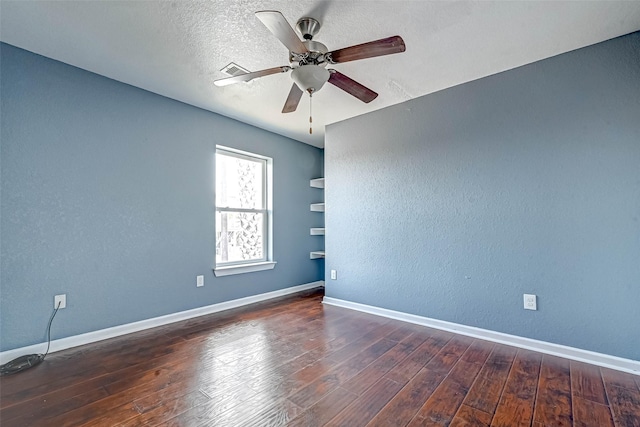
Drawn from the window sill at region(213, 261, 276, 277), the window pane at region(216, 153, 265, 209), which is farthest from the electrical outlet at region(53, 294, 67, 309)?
the window pane at region(216, 153, 265, 209)

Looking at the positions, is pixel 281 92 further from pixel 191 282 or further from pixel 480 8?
pixel 191 282

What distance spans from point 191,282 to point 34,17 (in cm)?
251

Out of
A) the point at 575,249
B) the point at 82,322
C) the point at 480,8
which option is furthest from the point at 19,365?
the point at 575,249

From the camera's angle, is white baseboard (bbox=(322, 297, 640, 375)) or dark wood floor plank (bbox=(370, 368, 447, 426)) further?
white baseboard (bbox=(322, 297, 640, 375))

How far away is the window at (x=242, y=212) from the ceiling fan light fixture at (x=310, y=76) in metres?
2.02

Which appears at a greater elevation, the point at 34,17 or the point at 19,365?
the point at 34,17

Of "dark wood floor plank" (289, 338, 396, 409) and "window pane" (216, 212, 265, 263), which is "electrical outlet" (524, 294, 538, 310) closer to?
"dark wood floor plank" (289, 338, 396, 409)

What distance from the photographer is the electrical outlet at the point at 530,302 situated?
241 centimetres

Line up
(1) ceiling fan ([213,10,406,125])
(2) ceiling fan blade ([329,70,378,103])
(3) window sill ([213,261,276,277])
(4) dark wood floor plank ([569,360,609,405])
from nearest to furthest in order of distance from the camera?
(1) ceiling fan ([213,10,406,125])
(4) dark wood floor plank ([569,360,609,405])
(2) ceiling fan blade ([329,70,378,103])
(3) window sill ([213,261,276,277])

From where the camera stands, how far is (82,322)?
2.54 metres

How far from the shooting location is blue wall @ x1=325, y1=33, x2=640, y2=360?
212 centimetres

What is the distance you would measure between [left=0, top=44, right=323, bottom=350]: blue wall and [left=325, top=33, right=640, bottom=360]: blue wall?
192cm

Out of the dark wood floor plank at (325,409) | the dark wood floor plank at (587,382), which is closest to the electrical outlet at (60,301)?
the dark wood floor plank at (325,409)

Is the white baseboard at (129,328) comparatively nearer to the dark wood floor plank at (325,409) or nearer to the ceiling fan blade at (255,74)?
the dark wood floor plank at (325,409)
